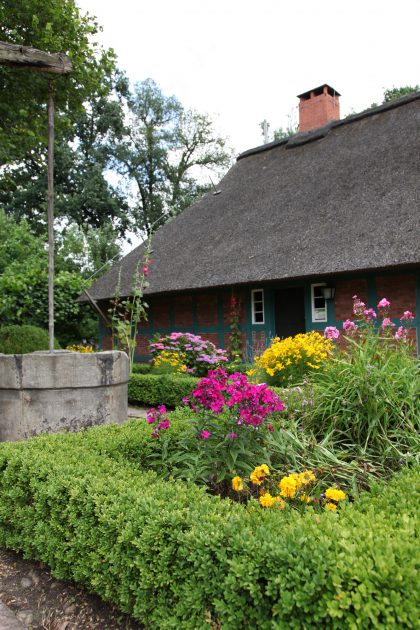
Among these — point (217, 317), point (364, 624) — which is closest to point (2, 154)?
point (217, 317)

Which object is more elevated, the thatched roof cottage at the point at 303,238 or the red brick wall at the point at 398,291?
the thatched roof cottage at the point at 303,238

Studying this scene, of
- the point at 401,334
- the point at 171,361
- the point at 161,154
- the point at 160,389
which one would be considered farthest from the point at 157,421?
the point at 161,154

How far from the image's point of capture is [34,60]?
421cm

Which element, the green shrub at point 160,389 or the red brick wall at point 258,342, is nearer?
the green shrub at point 160,389

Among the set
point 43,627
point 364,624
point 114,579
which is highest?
point 364,624

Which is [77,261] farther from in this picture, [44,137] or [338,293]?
[338,293]

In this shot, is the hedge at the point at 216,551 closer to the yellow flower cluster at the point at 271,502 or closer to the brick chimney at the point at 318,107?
the yellow flower cluster at the point at 271,502

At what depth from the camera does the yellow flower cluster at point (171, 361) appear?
8.75 meters

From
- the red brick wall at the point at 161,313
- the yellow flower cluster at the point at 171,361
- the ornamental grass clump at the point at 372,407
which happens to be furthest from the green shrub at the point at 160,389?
the red brick wall at the point at 161,313

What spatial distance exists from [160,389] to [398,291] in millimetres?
4716

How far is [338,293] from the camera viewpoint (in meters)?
9.72

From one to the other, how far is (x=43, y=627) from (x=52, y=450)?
1064 millimetres

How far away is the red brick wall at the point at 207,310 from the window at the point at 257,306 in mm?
1138

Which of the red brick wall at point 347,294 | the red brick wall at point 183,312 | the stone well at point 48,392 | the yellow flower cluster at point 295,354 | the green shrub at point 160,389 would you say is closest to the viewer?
the stone well at point 48,392
